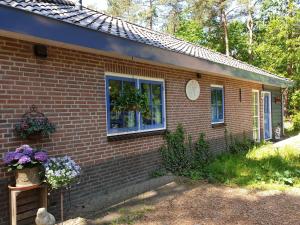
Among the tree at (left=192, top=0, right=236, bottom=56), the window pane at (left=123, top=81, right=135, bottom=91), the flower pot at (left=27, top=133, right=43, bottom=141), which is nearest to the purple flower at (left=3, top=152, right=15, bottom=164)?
the flower pot at (left=27, top=133, right=43, bottom=141)

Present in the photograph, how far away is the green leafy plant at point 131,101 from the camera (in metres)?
6.88

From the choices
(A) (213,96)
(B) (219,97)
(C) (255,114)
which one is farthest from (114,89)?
(C) (255,114)

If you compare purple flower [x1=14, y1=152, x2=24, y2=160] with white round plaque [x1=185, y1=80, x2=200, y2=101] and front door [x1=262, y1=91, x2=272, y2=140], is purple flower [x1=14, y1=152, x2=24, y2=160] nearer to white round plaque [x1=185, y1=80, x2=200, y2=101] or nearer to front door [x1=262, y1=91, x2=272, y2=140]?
white round plaque [x1=185, y1=80, x2=200, y2=101]

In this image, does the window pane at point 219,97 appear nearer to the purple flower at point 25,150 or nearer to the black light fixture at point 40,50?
the black light fixture at point 40,50

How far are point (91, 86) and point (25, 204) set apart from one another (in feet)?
7.83

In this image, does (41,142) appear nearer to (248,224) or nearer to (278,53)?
(248,224)

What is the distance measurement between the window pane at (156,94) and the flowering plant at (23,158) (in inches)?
156

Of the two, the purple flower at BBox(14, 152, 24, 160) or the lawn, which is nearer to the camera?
the purple flower at BBox(14, 152, 24, 160)

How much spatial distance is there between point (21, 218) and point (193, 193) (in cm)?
324

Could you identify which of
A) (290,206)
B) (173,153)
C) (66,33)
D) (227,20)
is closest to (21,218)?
(66,33)

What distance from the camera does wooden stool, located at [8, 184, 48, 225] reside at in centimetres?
439

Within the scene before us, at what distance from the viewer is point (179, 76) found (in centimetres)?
903

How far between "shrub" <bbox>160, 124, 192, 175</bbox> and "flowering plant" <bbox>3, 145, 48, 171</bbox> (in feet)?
13.4

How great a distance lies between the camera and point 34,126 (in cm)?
489
